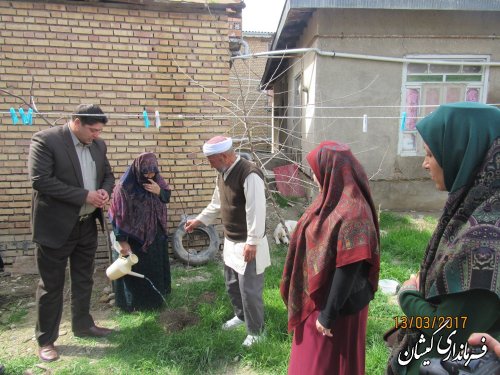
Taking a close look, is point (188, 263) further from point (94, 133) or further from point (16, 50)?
point (16, 50)

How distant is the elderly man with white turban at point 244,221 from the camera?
9.84ft

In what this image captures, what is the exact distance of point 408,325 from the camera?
159 cm

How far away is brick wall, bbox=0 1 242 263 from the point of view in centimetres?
459

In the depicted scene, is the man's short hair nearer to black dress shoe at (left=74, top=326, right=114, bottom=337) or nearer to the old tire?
black dress shoe at (left=74, top=326, right=114, bottom=337)

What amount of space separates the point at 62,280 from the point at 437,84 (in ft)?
22.0

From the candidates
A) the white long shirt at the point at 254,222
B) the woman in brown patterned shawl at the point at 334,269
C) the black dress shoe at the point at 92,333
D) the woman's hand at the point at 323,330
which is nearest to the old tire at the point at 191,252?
the black dress shoe at the point at 92,333

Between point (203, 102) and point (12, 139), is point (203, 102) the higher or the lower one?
the higher one

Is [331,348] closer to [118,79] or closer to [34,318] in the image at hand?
[34,318]

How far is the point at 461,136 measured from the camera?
138 cm

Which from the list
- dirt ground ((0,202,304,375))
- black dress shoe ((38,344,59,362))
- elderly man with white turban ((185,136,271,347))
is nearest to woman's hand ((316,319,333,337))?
elderly man with white turban ((185,136,271,347))

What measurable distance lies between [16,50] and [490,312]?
207 inches

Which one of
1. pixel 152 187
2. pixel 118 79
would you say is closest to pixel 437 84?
pixel 118 79

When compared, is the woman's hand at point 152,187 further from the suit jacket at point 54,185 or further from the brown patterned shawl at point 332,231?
the brown patterned shawl at point 332,231

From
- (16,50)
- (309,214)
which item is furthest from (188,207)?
(309,214)
